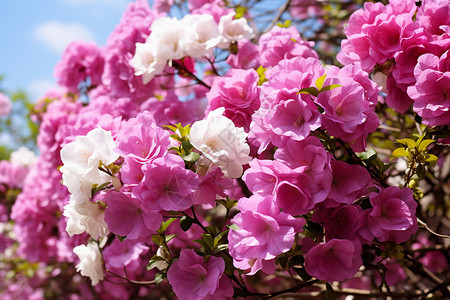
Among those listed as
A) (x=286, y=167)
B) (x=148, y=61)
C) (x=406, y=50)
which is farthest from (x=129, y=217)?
(x=406, y=50)

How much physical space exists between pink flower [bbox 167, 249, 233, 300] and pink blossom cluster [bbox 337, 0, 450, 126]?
0.62 m

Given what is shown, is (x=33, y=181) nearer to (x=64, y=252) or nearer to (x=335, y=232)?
(x=64, y=252)

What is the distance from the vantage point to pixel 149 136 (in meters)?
0.96

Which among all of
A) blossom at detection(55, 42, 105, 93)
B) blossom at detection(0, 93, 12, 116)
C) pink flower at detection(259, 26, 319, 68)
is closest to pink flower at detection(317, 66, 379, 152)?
pink flower at detection(259, 26, 319, 68)

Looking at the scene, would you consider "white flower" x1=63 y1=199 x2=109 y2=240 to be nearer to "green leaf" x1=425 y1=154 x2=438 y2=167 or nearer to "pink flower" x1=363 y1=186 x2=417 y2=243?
"pink flower" x1=363 y1=186 x2=417 y2=243

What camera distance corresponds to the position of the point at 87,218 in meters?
1.04

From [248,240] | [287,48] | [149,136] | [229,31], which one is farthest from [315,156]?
[229,31]

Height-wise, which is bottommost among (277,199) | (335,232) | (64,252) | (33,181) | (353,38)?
(64,252)

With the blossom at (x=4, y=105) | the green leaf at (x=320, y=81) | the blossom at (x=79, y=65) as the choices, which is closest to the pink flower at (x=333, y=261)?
the green leaf at (x=320, y=81)

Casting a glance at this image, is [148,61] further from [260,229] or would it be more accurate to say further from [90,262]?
[260,229]

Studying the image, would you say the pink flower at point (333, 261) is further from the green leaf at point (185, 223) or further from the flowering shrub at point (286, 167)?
the green leaf at point (185, 223)

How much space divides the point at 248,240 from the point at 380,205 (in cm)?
31

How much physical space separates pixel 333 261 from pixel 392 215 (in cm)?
17

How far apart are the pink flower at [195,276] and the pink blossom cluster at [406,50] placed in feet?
2.04
